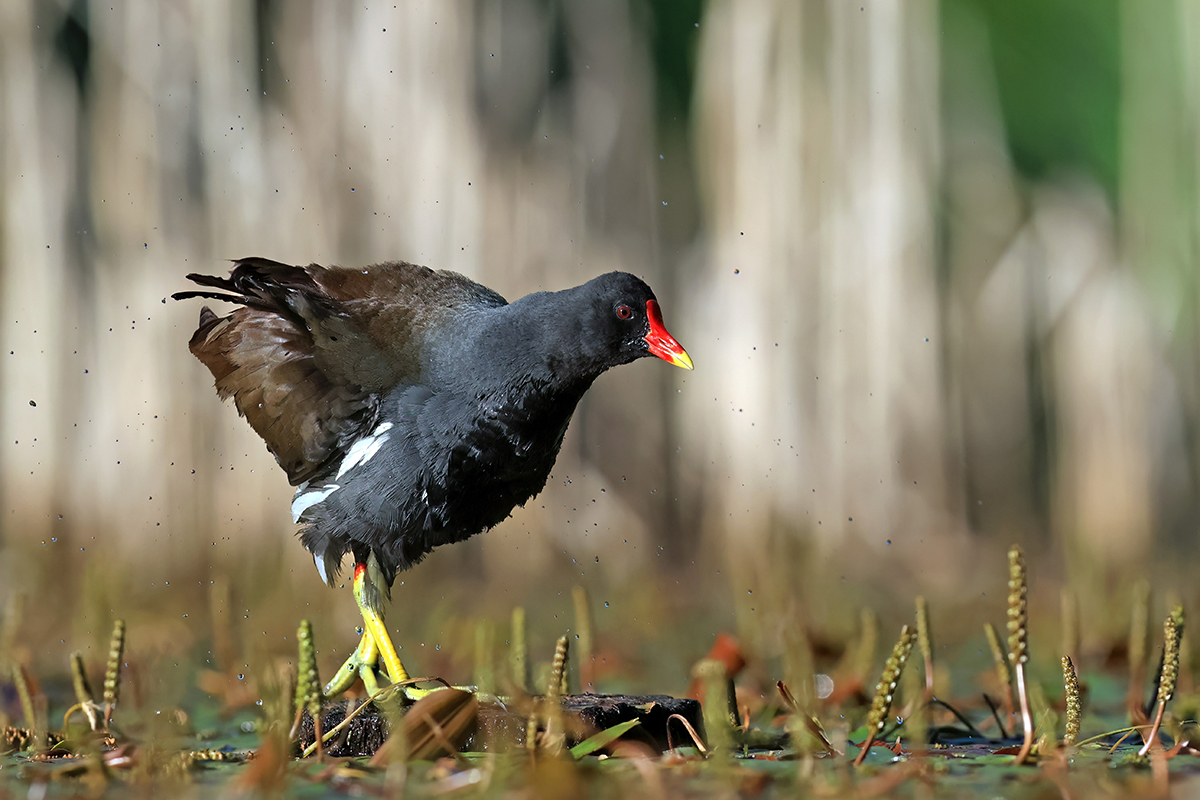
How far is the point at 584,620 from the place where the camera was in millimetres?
2648

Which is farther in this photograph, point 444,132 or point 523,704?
point 444,132

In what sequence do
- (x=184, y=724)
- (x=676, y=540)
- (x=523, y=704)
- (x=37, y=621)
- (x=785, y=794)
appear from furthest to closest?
1. (x=676, y=540)
2. (x=37, y=621)
3. (x=184, y=724)
4. (x=523, y=704)
5. (x=785, y=794)

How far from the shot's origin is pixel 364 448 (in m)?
2.58

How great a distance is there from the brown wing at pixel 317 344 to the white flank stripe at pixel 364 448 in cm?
3

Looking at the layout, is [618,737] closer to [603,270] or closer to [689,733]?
[689,733]

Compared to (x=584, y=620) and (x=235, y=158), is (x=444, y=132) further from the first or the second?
(x=584, y=620)

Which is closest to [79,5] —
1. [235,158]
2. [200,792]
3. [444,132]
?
[235,158]

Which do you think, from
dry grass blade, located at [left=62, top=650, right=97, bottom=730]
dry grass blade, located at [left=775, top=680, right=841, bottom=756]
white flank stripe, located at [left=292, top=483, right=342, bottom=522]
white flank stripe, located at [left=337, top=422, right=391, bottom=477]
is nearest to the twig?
dry grass blade, located at [left=775, top=680, right=841, bottom=756]

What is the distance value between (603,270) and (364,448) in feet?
6.72

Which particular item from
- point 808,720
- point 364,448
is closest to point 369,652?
point 364,448

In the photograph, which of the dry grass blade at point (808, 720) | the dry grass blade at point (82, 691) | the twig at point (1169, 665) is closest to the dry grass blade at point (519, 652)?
the dry grass blade at point (808, 720)

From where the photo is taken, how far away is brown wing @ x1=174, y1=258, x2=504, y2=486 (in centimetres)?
261

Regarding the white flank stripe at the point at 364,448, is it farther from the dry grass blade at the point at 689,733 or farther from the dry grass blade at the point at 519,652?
the dry grass blade at the point at 689,733

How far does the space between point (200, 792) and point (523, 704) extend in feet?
1.55
